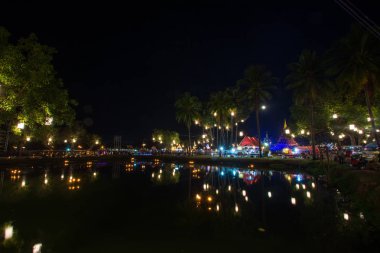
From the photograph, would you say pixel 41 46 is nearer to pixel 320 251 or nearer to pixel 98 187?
pixel 98 187

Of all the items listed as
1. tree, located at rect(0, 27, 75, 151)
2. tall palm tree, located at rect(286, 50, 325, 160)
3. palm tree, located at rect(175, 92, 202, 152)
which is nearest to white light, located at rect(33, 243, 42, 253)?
tree, located at rect(0, 27, 75, 151)

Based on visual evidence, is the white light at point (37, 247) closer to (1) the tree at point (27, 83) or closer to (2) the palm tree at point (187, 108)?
(1) the tree at point (27, 83)

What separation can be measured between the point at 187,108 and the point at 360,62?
4501 cm

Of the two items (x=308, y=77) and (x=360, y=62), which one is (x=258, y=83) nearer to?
(x=308, y=77)

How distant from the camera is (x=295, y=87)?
43.0m

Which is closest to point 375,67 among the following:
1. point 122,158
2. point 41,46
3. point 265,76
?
point 265,76

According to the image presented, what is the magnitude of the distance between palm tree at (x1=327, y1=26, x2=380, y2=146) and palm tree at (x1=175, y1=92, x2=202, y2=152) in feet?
135

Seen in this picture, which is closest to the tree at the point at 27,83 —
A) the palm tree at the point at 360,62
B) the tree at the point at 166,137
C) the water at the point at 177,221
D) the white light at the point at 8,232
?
the water at the point at 177,221

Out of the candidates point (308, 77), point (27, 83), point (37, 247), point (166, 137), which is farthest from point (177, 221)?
point (166, 137)

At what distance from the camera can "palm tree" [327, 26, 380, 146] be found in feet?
100

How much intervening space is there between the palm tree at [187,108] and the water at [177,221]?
170ft

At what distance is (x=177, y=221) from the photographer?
39.2ft

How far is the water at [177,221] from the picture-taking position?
358 inches

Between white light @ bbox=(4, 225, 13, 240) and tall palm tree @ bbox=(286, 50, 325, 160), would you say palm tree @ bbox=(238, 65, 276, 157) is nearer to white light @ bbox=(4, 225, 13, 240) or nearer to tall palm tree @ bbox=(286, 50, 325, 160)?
tall palm tree @ bbox=(286, 50, 325, 160)
